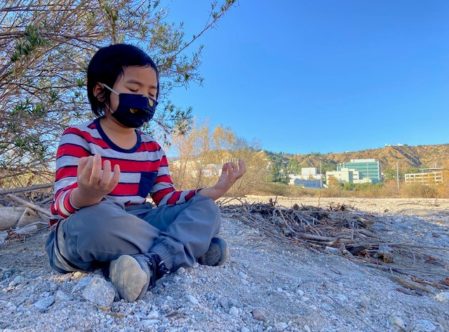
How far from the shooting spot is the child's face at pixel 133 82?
5.64 feet

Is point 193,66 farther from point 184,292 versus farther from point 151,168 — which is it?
point 184,292

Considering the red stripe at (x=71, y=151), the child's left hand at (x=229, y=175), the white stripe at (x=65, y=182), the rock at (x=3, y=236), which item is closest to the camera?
the white stripe at (x=65, y=182)

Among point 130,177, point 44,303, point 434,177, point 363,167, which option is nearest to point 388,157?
point 363,167

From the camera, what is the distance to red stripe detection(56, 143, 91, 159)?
158 centimetres

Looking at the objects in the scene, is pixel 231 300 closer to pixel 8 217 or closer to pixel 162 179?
pixel 162 179

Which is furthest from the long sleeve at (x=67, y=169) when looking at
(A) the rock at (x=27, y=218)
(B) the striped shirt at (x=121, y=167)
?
(A) the rock at (x=27, y=218)

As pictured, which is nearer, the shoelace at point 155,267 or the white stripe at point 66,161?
the shoelace at point 155,267

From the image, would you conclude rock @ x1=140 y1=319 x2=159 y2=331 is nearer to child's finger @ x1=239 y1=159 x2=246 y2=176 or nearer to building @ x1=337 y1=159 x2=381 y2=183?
child's finger @ x1=239 y1=159 x2=246 y2=176

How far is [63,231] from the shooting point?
4.80 feet

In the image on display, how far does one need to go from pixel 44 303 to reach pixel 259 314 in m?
0.68

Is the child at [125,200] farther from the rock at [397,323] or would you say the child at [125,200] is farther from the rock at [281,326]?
the rock at [397,323]

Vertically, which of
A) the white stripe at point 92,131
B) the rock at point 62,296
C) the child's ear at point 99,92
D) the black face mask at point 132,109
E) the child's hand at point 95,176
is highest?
the child's ear at point 99,92

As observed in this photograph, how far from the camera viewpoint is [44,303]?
1250 millimetres

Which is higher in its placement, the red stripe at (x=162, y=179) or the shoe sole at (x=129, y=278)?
the red stripe at (x=162, y=179)
